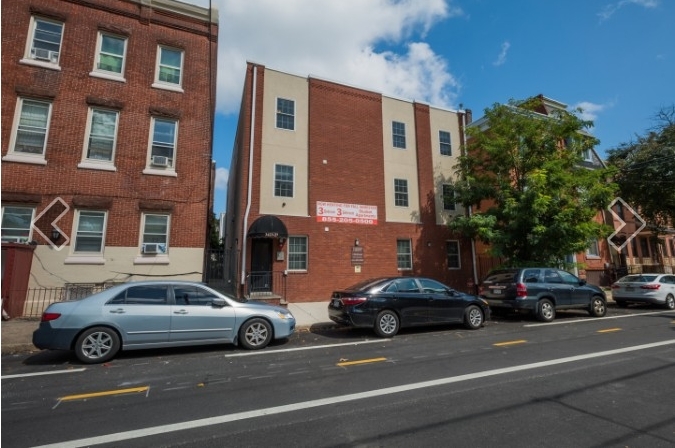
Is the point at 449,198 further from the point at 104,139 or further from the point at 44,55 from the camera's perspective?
the point at 44,55

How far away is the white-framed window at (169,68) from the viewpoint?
1445cm

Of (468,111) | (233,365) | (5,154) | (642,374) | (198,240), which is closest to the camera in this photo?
(642,374)

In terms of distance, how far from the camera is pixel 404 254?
17.5 metres

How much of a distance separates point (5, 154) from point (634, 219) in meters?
37.9

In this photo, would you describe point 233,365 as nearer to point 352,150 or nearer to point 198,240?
point 198,240

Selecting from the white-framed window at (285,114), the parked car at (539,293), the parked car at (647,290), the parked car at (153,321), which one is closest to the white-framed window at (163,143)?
the white-framed window at (285,114)

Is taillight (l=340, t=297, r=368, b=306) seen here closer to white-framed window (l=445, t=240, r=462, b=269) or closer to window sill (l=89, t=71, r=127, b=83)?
white-framed window (l=445, t=240, r=462, b=269)

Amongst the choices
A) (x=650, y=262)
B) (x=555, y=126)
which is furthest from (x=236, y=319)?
(x=650, y=262)

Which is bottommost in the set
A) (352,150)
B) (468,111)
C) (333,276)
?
(333,276)

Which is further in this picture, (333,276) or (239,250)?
(333,276)

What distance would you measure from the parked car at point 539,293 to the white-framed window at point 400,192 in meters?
6.31

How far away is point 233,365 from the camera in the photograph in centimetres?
646

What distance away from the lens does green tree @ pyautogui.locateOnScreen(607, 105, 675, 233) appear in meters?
22.2

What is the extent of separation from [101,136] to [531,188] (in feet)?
55.3
